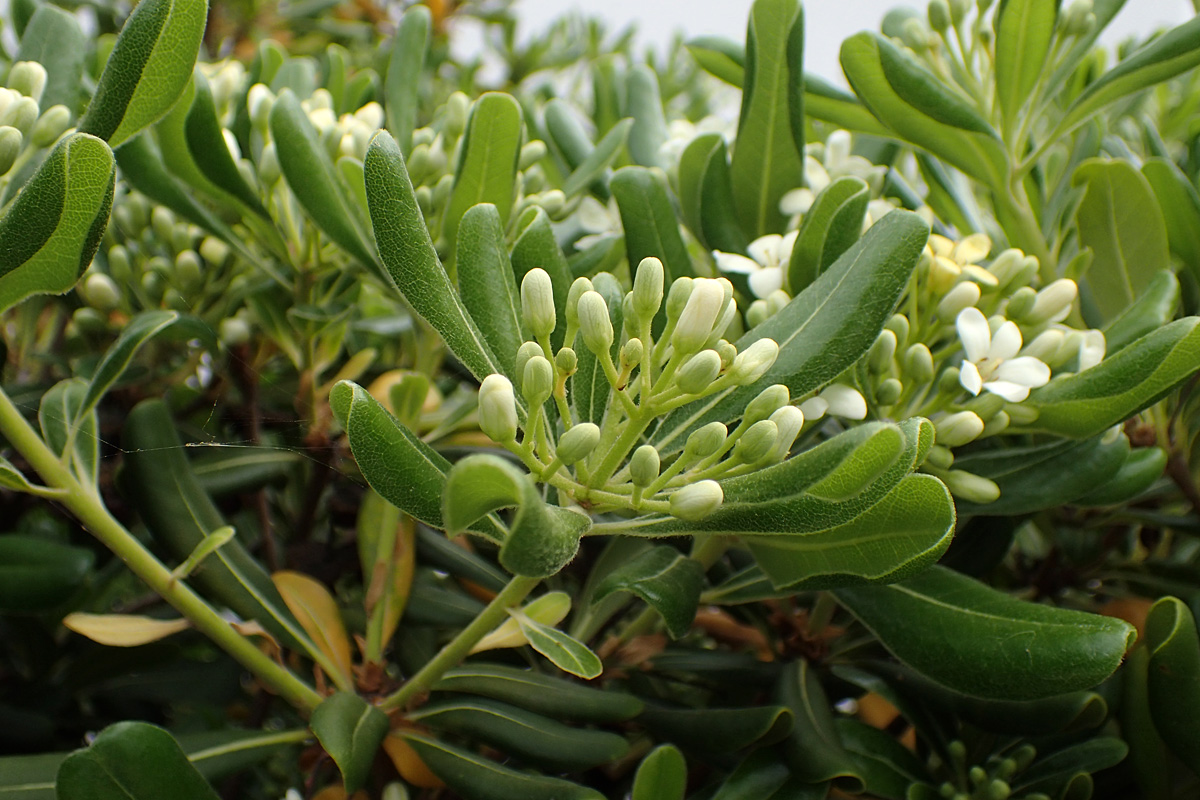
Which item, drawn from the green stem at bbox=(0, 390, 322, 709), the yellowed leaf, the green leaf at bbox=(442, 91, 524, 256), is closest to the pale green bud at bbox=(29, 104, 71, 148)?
the green stem at bbox=(0, 390, 322, 709)

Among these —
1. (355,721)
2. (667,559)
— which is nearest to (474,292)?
(667,559)

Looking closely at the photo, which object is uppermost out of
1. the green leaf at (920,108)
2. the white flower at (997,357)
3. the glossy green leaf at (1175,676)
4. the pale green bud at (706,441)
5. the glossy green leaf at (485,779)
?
the green leaf at (920,108)

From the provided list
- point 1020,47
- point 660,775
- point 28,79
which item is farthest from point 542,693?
point 1020,47

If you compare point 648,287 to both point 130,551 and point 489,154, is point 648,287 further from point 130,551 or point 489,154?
point 130,551

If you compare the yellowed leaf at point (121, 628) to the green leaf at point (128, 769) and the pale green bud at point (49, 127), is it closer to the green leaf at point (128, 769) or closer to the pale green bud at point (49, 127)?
the green leaf at point (128, 769)

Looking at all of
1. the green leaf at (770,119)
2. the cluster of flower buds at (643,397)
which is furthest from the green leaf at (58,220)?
the green leaf at (770,119)

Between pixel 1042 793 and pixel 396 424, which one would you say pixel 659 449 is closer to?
pixel 396 424
